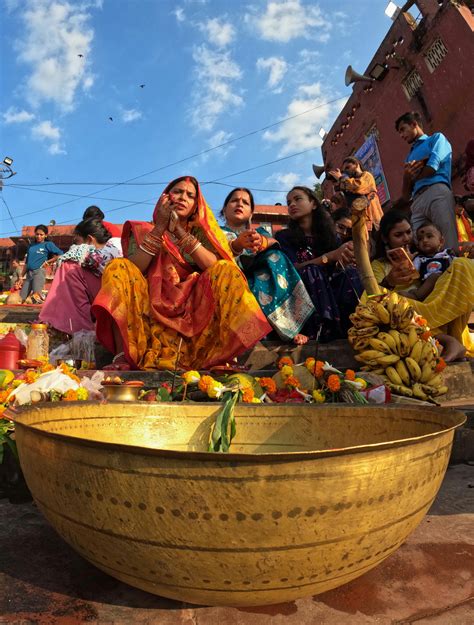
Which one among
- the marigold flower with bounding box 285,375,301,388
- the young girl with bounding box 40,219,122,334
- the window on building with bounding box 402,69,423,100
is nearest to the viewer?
the marigold flower with bounding box 285,375,301,388

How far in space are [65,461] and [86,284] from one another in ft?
11.4

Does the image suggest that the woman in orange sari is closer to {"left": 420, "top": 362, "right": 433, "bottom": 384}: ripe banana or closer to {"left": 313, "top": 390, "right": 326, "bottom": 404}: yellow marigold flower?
{"left": 313, "top": 390, "right": 326, "bottom": 404}: yellow marigold flower

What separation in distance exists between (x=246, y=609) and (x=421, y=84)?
1019cm

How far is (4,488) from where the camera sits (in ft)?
5.53

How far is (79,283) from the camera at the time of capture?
4.05 meters

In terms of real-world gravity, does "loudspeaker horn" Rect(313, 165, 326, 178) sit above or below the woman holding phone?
above

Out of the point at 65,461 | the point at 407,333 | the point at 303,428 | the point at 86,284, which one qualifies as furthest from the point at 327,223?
the point at 65,461

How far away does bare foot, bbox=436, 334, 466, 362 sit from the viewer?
3281mm

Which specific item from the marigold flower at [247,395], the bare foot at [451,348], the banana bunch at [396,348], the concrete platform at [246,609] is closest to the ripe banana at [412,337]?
the banana bunch at [396,348]

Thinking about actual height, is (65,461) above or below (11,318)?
below

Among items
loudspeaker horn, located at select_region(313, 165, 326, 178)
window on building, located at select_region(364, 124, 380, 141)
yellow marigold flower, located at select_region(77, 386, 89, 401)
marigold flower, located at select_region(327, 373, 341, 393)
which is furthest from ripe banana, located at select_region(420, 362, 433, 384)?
loudspeaker horn, located at select_region(313, 165, 326, 178)

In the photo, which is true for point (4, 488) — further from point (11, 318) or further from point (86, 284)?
point (11, 318)

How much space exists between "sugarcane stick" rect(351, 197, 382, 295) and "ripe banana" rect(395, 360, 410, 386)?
0.54m

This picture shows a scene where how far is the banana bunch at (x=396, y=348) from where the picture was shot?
9.28 ft
